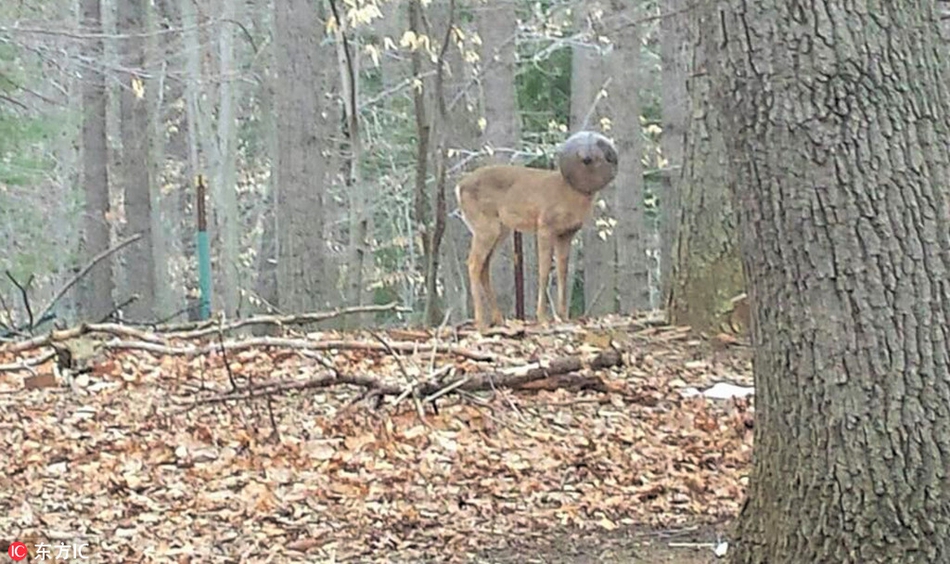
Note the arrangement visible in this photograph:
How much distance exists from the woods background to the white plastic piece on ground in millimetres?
851

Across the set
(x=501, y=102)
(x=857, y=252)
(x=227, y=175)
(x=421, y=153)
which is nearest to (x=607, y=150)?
(x=421, y=153)

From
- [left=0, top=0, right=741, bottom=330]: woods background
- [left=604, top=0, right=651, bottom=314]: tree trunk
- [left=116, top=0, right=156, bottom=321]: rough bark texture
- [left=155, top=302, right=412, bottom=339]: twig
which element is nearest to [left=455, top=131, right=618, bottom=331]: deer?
[left=0, top=0, right=741, bottom=330]: woods background

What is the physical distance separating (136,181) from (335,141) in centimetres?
565

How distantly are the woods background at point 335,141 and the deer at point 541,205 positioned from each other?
0.41 metres

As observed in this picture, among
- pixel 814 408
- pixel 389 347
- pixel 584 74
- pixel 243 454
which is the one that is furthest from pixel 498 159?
pixel 814 408

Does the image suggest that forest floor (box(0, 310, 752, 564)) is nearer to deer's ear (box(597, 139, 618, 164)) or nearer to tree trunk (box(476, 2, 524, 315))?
deer's ear (box(597, 139, 618, 164))

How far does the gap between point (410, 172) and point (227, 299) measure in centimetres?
318

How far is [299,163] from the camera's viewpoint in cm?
1146

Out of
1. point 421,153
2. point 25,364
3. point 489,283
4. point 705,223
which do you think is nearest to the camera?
point 25,364

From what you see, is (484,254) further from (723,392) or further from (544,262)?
(723,392)

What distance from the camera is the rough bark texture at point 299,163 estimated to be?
37.0ft

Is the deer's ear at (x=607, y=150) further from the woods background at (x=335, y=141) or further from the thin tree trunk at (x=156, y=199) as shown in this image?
the thin tree trunk at (x=156, y=199)

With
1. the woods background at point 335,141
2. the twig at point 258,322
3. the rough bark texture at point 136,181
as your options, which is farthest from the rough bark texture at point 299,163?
the rough bark texture at point 136,181

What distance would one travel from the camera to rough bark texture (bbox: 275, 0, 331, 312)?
11.3m
